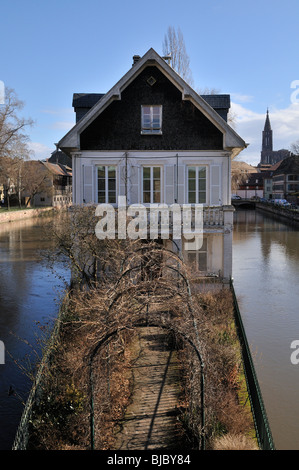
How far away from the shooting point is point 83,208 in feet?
59.4

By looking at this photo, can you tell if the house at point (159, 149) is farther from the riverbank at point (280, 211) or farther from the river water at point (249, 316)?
the riverbank at point (280, 211)

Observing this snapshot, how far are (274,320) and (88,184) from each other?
9889 mm

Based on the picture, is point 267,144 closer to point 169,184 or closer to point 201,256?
point 169,184

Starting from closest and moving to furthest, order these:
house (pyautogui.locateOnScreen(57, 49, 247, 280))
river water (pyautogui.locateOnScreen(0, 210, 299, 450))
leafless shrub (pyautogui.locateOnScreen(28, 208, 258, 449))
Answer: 1. leafless shrub (pyautogui.locateOnScreen(28, 208, 258, 449))
2. river water (pyautogui.locateOnScreen(0, 210, 299, 450))
3. house (pyautogui.locateOnScreen(57, 49, 247, 280))

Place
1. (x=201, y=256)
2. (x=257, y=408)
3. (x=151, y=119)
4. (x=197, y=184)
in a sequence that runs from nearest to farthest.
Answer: (x=257, y=408) → (x=201, y=256) → (x=151, y=119) → (x=197, y=184)

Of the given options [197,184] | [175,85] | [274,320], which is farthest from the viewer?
[197,184]

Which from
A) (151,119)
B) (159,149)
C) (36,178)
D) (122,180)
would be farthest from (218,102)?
(36,178)

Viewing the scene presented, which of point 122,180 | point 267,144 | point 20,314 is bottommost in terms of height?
point 20,314

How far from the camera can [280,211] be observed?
228 ft

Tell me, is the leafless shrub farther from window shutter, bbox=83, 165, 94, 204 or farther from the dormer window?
the dormer window

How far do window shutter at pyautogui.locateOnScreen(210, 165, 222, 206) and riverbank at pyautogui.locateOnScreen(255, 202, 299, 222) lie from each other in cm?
4070

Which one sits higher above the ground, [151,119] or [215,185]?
[151,119]

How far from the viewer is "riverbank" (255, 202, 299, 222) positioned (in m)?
60.2

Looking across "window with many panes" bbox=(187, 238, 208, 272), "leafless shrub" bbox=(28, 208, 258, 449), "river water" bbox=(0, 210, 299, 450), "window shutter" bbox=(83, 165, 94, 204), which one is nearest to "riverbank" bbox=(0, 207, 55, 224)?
"river water" bbox=(0, 210, 299, 450)
